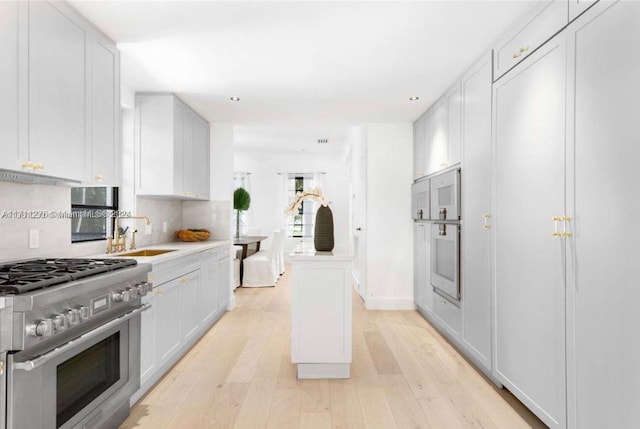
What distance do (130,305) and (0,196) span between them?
Result: 2.99ft

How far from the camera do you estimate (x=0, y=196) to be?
216cm

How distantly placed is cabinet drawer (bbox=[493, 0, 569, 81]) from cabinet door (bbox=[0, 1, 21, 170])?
8.61 ft

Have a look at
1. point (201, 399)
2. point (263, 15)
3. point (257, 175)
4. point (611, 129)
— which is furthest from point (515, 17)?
point (257, 175)

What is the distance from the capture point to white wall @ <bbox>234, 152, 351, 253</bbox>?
9414 millimetres

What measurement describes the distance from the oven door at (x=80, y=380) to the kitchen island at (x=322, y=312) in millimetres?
1078

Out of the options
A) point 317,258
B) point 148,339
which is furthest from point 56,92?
point 317,258

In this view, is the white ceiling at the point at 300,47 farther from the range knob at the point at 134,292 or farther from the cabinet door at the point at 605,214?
Result: the range knob at the point at 134,292

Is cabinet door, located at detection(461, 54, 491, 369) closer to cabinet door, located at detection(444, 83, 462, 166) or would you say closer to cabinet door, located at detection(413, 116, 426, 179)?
cabinet door, located at detection(444, 83, 462, 166)

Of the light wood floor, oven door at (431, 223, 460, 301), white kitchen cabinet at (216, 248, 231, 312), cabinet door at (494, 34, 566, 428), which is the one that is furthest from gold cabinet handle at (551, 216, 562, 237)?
white kitchen cabinet at (216, 248, 231, 312)

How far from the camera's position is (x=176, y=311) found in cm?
310

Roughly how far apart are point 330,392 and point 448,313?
5.01 feet

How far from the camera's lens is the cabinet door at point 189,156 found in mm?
4141

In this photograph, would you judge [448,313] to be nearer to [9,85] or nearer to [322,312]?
[322,312]

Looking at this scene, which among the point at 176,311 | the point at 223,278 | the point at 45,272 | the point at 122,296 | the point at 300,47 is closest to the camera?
the point at 45,272
